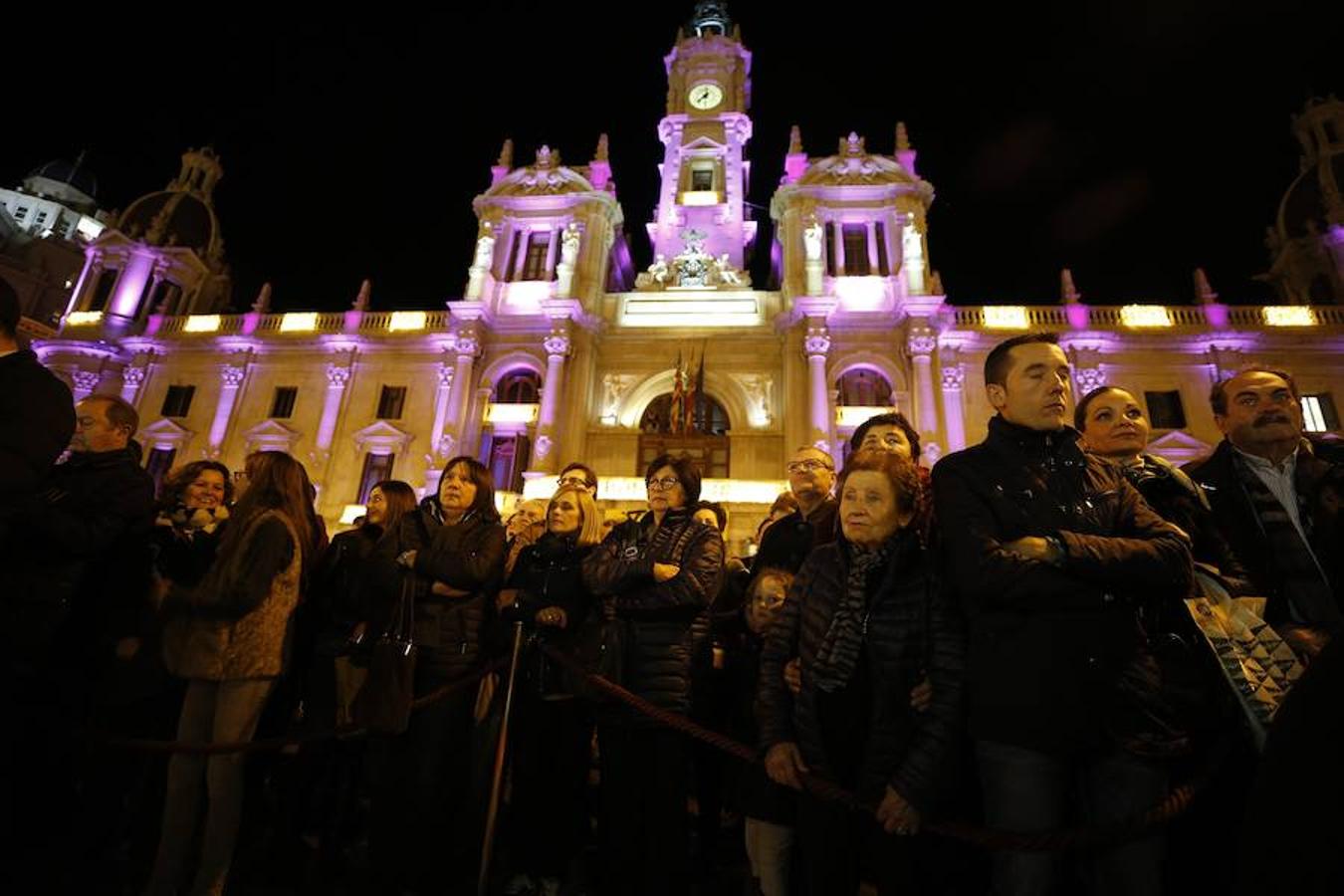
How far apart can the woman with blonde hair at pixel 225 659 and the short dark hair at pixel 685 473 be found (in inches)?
88.7

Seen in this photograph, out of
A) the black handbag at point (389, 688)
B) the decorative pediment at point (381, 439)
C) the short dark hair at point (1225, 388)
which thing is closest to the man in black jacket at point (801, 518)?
the short dark hair at point (1225, 388)

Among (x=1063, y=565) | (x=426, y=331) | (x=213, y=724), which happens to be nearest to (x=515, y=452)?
(x=426, y=331)

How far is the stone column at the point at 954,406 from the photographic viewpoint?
17.7 meters

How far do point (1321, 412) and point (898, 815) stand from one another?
2385 centimetres

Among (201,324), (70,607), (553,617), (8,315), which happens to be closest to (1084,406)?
(553,617)

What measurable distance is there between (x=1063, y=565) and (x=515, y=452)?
750 inches

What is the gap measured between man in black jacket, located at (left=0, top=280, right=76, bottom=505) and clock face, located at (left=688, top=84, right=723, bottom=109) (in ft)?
92.1

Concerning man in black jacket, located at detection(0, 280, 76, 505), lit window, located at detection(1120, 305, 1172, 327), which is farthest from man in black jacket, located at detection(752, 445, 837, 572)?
lit window, located at detection(1120, 305, 1172, 327)

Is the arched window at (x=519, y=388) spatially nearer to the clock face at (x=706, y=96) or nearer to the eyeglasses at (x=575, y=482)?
the clock face at (x=706, y=96)

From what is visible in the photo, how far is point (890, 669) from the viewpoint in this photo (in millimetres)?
2301

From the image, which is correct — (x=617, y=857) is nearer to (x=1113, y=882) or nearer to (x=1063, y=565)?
(x=1113, y=882)

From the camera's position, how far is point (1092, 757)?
6.95 feet

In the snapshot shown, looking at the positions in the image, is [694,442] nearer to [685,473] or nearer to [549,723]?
[685,473]

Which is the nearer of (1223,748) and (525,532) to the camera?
(1223,748)
